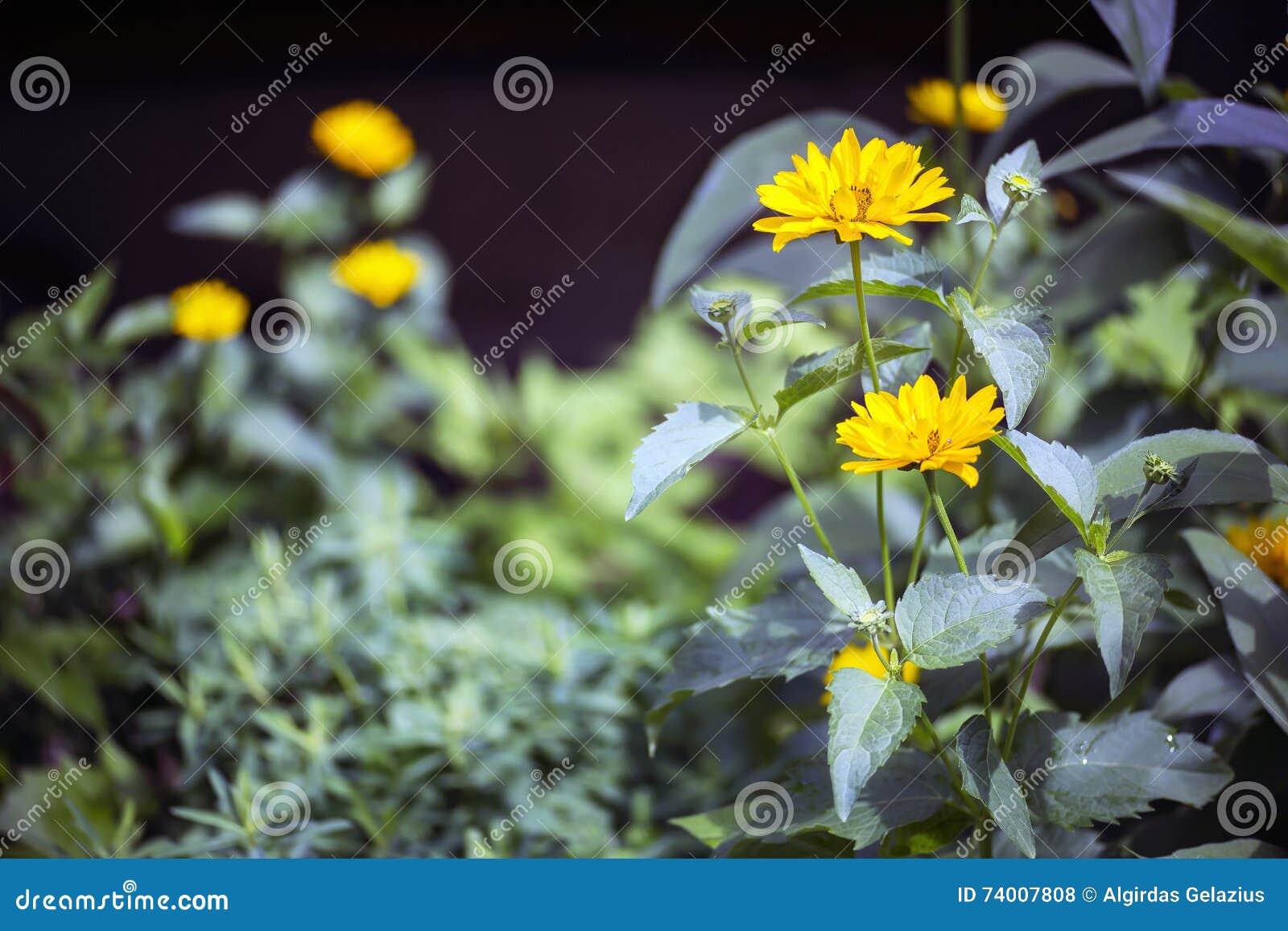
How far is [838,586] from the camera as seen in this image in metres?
0.50

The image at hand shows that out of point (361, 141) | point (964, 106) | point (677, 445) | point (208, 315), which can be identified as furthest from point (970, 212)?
point (361, 141)

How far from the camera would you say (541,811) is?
882 millimetres

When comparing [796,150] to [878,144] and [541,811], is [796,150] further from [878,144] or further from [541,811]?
[541,811]

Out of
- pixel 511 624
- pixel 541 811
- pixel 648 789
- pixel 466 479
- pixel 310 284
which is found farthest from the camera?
pixel 466 479

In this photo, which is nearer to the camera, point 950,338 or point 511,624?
point 950,338

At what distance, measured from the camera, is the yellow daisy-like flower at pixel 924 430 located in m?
0.47

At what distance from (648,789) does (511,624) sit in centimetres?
23

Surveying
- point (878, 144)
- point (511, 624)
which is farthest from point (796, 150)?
point (511, 624)

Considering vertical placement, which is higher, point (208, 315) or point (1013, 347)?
point (1013, 347)

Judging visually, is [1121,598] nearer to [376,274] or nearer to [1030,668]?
[1030,668]

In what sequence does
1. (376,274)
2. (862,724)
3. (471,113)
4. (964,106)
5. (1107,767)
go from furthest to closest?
(471,113) → (376,274) → (964,106) → (1107,767) → (862,724)

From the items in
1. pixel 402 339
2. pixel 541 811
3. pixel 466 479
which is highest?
pixel 402 339

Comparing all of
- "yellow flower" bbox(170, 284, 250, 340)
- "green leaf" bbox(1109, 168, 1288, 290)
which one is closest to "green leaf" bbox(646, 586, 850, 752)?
"green leaf" bbox(1109, 168, 1288, 290)

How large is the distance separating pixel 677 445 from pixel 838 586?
0.11 meters
